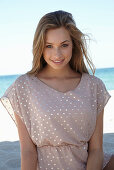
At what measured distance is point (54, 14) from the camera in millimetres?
2428

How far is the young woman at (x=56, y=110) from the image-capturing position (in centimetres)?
229

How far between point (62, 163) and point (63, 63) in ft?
2.50

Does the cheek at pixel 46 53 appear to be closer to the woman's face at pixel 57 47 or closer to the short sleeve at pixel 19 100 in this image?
the woman's face at pixel 57 47

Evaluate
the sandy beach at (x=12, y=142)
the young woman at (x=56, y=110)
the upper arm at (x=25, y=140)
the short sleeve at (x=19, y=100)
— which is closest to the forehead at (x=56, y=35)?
the young woman at (x=56, y=110)

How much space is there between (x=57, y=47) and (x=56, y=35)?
0.32 ft

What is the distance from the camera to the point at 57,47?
2.32 meters

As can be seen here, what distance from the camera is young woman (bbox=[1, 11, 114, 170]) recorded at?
2285 mm

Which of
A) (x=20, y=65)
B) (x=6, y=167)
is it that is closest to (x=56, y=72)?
(x=6, y=167)

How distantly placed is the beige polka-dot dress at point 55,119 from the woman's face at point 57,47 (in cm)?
20

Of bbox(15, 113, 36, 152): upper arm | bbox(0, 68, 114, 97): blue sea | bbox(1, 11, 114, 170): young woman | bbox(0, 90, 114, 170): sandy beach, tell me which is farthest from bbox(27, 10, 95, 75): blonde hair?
bbox(0, 68, 114, 97): blue sea

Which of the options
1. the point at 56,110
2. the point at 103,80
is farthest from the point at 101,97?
the point at 103,80

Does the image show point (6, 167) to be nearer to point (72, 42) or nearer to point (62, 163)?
point (62, 163)

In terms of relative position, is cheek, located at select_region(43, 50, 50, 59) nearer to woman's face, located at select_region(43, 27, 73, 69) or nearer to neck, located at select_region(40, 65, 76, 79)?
woman's face, located at select_region(43, 27, 73, 69)

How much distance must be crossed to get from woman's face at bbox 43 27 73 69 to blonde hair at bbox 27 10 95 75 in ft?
0.13
